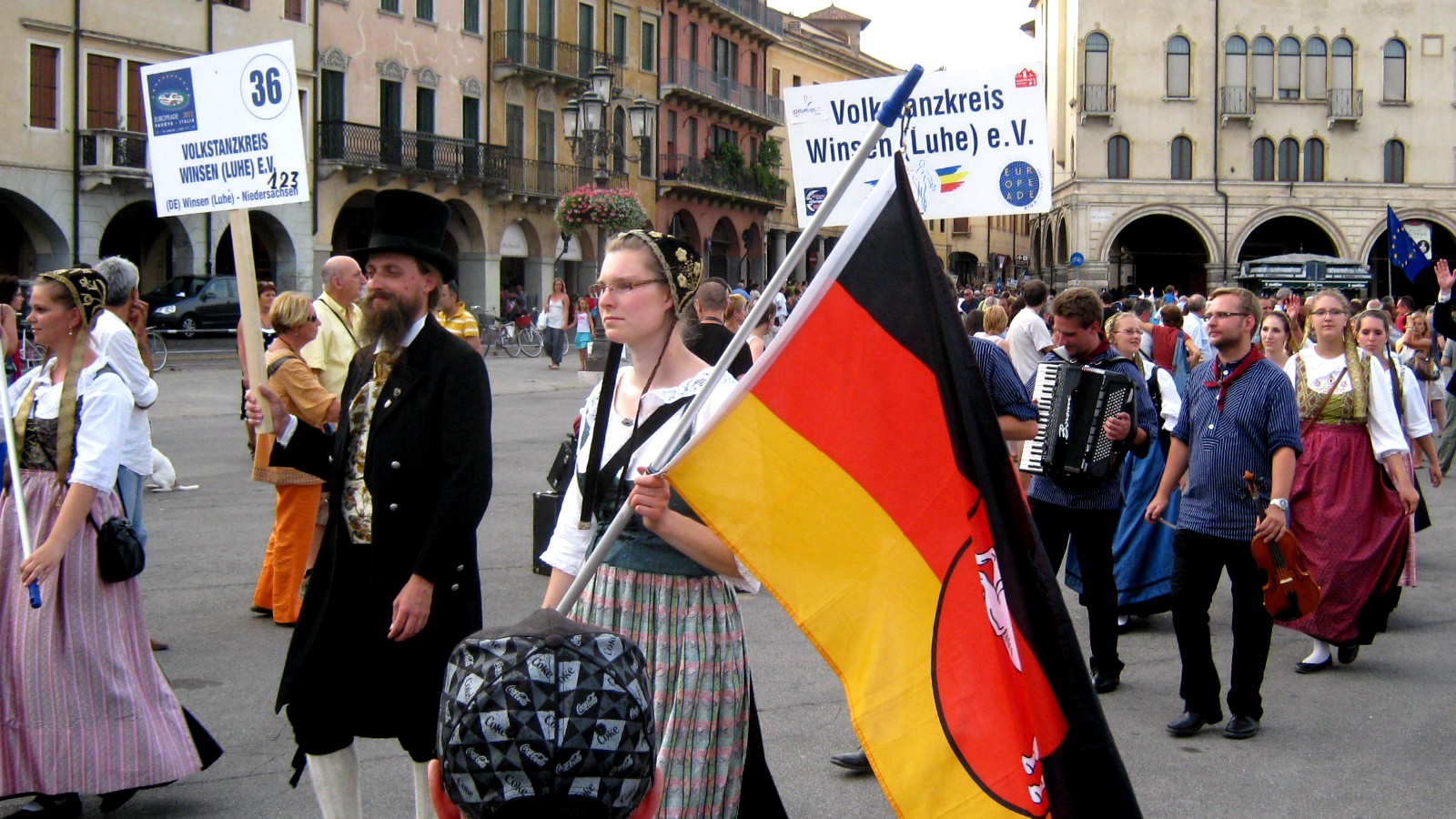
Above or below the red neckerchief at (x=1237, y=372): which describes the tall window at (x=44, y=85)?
above

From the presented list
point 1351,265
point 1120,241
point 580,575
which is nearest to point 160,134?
point 580,575

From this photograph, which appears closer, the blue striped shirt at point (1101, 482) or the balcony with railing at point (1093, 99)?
the blue striped shirt at point (1101, 482)

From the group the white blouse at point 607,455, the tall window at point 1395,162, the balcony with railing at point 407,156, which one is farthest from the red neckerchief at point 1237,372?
the tall window at point 1395,162

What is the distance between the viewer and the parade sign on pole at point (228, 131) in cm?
551

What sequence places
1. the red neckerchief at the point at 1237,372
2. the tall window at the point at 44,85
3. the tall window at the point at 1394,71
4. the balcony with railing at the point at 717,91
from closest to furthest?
the red neckerchief at the point at 1237,372 → the tall window at the point at 44,85 → the balcony with railing at the point at 717,91 → the tall window at the point at 1394,71

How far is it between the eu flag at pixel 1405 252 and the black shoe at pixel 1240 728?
13116 millimetres

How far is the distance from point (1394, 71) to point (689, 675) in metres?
60.3

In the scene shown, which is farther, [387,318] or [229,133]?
[229,133]

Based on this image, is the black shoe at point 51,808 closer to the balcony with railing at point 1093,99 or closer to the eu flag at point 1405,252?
the eu flag at point 1405,252

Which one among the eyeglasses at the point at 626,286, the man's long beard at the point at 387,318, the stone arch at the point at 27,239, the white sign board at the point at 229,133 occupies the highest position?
the stone arch at the point at 27,239

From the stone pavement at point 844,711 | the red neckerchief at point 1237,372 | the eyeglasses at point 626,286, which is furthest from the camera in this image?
the red neckerchief at point 1237,372

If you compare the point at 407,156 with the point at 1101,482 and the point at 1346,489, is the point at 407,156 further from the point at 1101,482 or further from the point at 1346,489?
the point at 1101,482

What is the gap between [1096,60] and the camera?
54938mm

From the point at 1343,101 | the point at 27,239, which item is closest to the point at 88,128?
the point at 27,239
